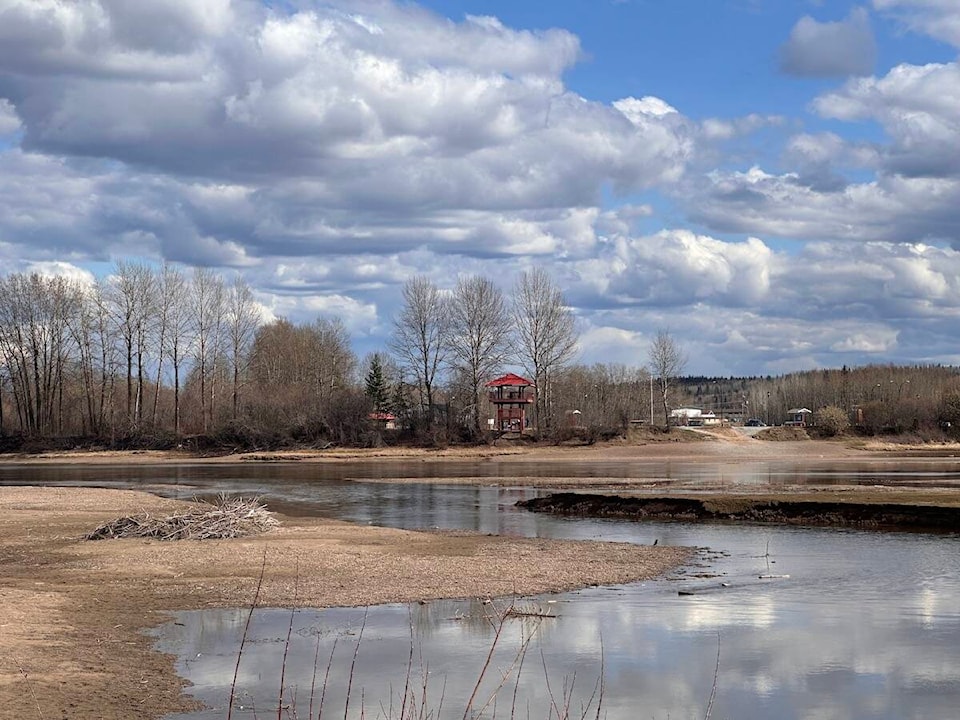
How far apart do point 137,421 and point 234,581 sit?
9656 centimetres

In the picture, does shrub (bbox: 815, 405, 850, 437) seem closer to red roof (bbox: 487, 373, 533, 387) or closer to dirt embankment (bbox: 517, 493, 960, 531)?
red roof (bbox: 487, 373, 533, 387)

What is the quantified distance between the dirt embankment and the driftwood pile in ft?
45.3

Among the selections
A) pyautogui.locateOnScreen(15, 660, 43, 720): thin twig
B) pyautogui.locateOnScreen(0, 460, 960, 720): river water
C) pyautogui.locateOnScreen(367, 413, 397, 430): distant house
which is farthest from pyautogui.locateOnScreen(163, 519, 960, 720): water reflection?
pyautogui.locateOnScreen(367, 413, 397, 430): distant house

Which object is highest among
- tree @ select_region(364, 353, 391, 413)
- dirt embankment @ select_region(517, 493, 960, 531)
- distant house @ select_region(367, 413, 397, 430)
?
tree @ select_region(364, 353, 391, 413)

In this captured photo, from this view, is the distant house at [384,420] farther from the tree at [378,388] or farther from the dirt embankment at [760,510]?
the dirt embankment at [760,510]

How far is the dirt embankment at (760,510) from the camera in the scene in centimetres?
3453

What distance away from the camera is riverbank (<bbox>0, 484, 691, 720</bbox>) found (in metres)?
14.2

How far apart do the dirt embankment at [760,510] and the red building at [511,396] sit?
72732 millimetres

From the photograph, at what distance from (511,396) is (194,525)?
295 feet

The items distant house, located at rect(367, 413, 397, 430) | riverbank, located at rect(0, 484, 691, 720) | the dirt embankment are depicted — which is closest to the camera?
riverbank, located at rect(0, 484, 691, 720)

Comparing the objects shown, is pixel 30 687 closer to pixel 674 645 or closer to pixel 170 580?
pixel 674 645

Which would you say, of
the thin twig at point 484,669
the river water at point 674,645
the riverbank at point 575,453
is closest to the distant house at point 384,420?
the riverbank at point 575,453

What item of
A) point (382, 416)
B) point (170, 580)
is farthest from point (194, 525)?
point (382, 416)

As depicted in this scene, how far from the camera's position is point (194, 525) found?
30.7m
